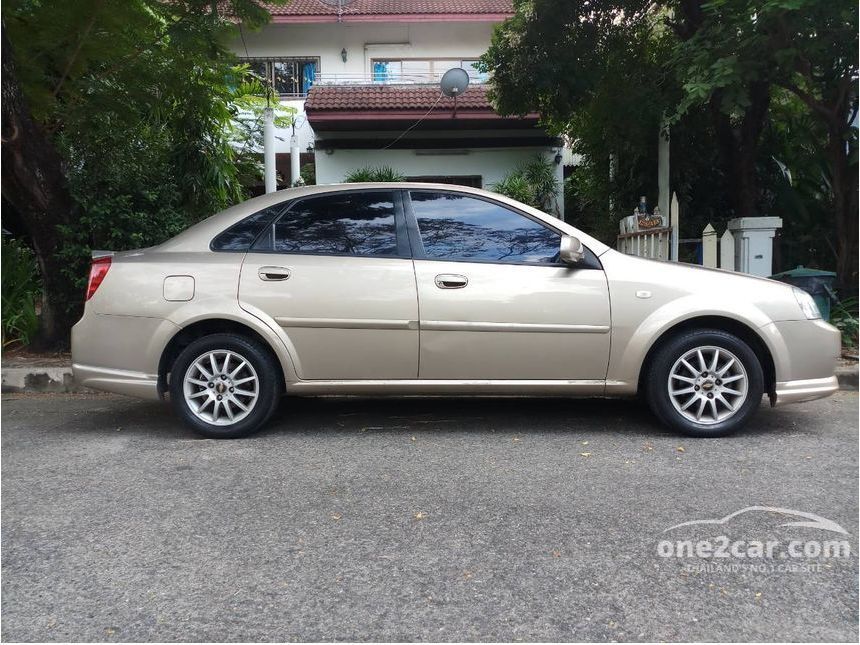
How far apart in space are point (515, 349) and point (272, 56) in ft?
47.6

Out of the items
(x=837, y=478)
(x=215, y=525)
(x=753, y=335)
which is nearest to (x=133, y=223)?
(x=215, y=525)

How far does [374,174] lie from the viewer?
1336 centimetres

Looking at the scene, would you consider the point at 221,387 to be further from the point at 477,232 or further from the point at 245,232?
the point at 477,232

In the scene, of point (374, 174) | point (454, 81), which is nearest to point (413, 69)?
point (374, 174)

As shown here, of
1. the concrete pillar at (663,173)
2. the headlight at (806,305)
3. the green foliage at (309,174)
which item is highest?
the green foliage at (309,174)

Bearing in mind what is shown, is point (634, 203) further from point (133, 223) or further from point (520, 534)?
point (520, 534)

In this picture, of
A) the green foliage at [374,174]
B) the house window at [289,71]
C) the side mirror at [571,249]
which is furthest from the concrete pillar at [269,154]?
the house window at [289,71]

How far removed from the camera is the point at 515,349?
4.53m

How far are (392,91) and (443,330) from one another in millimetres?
10016

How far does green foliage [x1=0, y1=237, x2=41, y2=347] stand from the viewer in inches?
287

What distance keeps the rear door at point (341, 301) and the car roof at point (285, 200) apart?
262 millimetres

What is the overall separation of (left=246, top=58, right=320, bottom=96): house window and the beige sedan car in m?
13.3

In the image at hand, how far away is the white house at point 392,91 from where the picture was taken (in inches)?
523

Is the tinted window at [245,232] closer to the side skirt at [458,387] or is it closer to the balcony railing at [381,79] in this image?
the side skirt at [458,387]
